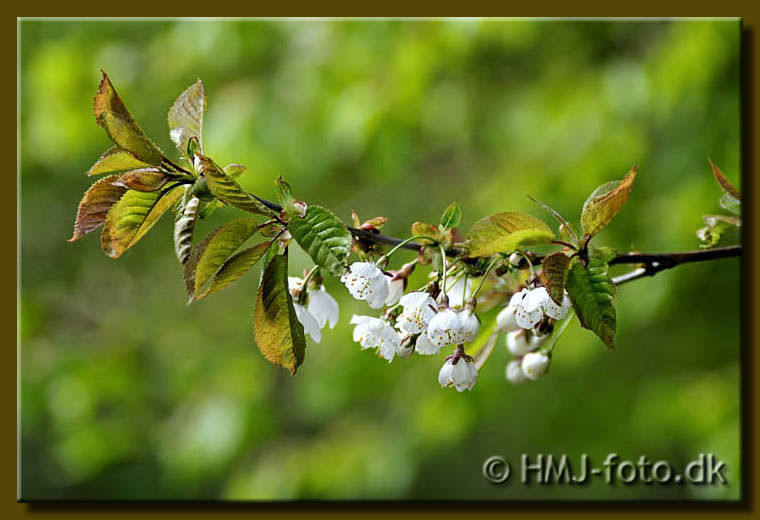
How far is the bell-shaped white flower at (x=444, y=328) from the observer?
2.03 feet

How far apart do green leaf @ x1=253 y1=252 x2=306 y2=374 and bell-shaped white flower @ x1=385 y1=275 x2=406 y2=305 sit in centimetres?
9

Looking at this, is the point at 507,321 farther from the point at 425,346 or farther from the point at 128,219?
the point at 128,219

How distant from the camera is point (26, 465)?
299 centimetres

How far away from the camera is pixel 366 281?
63 centimetres

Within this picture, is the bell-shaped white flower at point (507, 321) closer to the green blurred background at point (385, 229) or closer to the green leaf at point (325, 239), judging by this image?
the green leaf at point (325, 239)

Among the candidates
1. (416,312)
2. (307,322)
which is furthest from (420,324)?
(307,322)

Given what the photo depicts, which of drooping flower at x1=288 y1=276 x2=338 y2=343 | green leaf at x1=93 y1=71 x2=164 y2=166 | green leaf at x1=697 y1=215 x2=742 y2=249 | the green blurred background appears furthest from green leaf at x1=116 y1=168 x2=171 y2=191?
the green blurred background

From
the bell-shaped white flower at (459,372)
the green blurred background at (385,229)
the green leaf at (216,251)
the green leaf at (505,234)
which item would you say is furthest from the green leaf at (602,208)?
the green blurred background at (385,229)

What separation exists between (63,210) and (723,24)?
2.29 m

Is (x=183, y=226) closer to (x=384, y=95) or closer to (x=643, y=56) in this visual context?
(x=384, y=95)

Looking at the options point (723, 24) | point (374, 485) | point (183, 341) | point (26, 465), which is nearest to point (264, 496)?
point (374, 485)

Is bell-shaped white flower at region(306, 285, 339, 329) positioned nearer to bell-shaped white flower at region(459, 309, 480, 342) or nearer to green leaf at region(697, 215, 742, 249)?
bell-shaped white flower at region(459, 309, 480, 342)

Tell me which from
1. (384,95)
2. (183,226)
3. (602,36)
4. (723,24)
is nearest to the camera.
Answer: (183,226)

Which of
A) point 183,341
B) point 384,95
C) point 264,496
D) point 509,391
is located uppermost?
point 384,95
